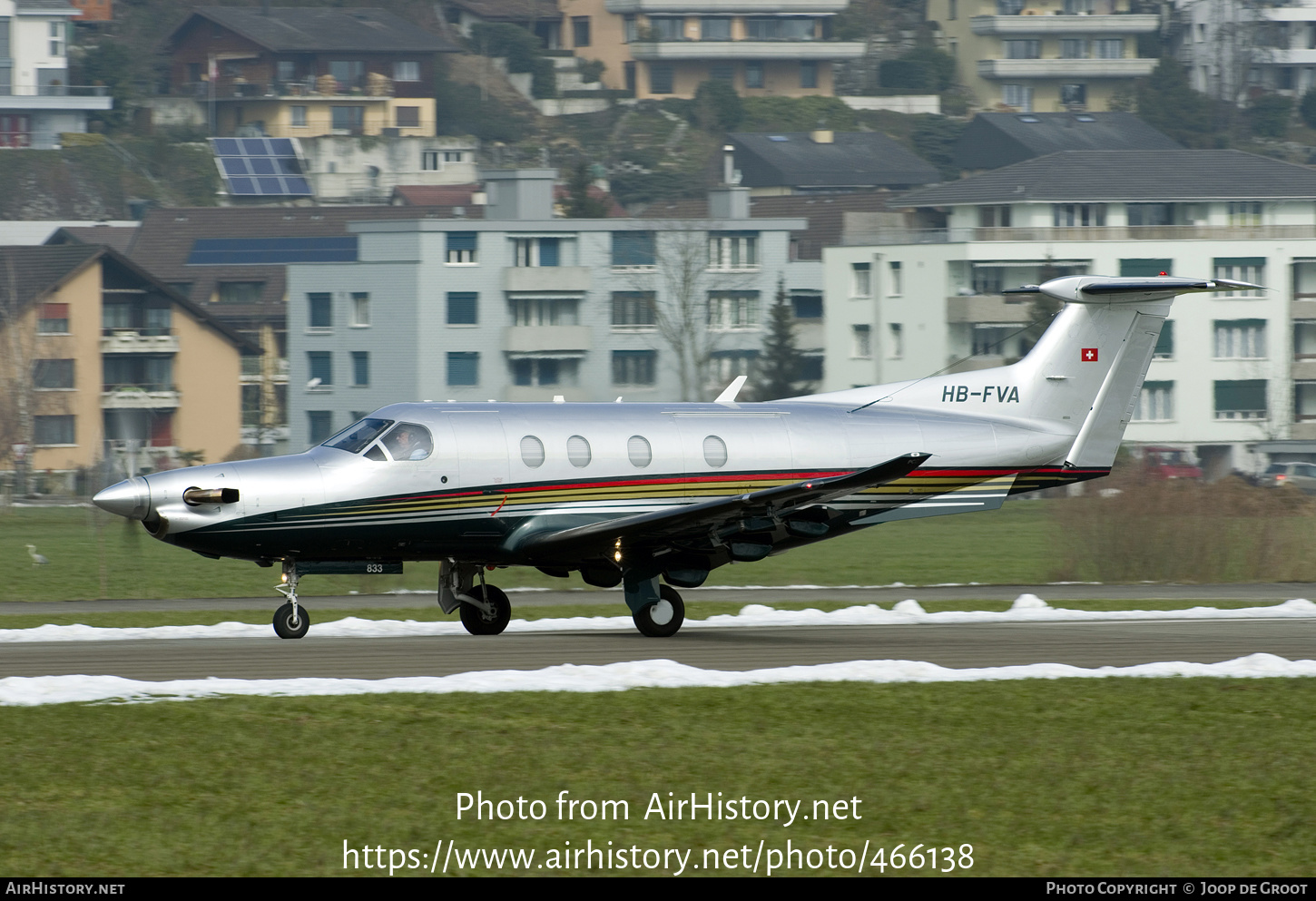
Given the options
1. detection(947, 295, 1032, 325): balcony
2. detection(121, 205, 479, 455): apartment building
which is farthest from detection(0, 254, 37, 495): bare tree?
detection(947, 295, 1032, 325): balcony

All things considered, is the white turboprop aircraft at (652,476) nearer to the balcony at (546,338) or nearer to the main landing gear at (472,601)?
the main landing gear at (472,601)

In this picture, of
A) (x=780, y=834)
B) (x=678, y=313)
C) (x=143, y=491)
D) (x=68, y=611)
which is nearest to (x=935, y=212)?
(x=678, y=313)

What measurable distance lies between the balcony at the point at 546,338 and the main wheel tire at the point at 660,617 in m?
72.1

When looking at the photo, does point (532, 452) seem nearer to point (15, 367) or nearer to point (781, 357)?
point (781, 357)

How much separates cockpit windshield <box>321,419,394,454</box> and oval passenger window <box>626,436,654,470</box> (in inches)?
132

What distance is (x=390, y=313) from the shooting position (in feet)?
308

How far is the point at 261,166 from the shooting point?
527ft

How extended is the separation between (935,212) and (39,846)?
103219 mm

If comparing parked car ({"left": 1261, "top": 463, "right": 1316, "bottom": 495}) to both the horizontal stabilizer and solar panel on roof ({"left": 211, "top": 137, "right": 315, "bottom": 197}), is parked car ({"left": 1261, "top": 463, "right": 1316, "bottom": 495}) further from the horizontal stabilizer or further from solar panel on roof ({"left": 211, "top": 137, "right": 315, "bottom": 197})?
solar panel on roof ({"left": 211, "top": 137, "right": 315, "bottom": 197})

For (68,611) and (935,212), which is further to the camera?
(935,212)

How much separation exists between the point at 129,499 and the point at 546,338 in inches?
2979

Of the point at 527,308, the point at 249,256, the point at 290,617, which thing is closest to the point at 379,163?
the point at 249,256

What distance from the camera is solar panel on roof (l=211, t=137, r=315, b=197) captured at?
157 meters
